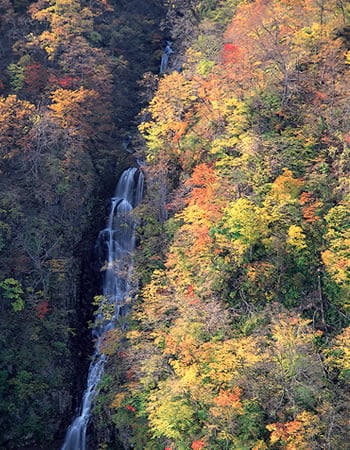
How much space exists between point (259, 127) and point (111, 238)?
11.3 meters

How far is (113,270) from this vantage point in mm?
29328

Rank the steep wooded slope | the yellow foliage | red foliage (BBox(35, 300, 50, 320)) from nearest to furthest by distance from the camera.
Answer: the steep wooded slope < the yellow foliage < red foliage (BBox(35, 300, 50, 320))

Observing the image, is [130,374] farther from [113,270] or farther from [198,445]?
[113,270]

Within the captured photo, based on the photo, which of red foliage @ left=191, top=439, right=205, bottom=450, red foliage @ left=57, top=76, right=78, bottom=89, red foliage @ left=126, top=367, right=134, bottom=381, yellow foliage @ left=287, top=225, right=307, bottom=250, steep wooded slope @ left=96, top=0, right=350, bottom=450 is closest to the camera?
steep wooded slope @ left=96, top=0, right=350, bottom=450

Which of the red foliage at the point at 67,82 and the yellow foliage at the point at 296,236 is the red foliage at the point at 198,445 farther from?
the red foliage at the point at 67,82

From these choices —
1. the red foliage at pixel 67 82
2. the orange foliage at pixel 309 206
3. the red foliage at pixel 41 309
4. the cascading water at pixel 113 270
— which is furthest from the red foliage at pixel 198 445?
the red foliage at pixel 67 82

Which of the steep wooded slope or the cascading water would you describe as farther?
the cascading water

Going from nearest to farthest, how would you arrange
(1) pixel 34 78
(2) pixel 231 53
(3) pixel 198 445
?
(3) pixel 198 445 → (2) pixel 231 53 → (1) pixel 34 78

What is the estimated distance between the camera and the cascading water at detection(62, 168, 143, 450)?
81.7 feet

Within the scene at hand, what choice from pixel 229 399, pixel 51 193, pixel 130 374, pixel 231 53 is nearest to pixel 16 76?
pixel 51 193

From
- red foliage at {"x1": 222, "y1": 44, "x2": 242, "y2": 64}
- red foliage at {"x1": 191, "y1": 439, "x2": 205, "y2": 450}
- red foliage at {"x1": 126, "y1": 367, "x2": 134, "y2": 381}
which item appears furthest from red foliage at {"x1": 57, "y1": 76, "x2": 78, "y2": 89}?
red foliage at {"x1": 191, "y1": 439, "x2": 205, "y2": 450}

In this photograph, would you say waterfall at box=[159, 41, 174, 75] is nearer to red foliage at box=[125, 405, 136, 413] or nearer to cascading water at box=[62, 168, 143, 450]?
cascading water at box=[62, 168, 143, 450]

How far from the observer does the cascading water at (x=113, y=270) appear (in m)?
24.9

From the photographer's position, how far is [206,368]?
18.0 metres
